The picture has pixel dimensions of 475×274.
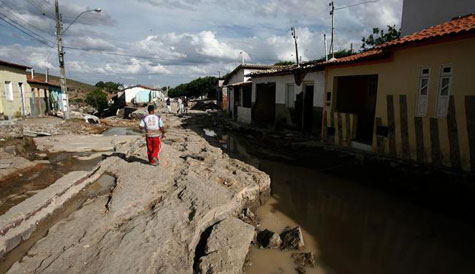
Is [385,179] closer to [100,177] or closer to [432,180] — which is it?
[432,180]

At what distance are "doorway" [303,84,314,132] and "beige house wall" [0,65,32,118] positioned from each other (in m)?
16.9

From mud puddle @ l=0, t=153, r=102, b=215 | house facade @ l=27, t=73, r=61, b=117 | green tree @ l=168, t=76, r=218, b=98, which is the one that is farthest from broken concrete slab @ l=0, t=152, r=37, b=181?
green tree @ l=168, t=76, r=218, b=98

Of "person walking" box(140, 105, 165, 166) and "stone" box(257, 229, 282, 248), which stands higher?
"person walking" box(140, 105, 165, 166)

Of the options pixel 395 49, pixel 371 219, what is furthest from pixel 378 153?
pixel 371 219

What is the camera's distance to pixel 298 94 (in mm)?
14430

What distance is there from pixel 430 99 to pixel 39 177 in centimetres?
1062

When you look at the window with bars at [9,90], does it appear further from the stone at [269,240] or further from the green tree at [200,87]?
the green tree at [200,87]

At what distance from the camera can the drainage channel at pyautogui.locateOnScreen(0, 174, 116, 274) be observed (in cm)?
388

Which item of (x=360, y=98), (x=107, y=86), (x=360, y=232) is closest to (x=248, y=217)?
(x=360, y=232)

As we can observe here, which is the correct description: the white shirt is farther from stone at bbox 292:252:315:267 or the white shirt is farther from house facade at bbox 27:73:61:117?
house facade at bbox 27:73:61:117

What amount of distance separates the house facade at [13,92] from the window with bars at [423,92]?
2011cm

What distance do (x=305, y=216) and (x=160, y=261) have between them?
140 inches

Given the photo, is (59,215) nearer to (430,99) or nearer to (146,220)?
(146,220)

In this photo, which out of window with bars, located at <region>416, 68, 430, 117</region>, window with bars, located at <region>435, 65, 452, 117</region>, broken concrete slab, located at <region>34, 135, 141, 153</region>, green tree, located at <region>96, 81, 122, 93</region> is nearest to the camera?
window with bars, located at <region>435, 65, 452, 117</region>
